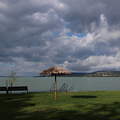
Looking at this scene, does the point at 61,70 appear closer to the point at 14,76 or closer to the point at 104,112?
the point at 104,112

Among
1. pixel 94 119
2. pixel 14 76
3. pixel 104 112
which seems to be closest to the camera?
pixel 94 119

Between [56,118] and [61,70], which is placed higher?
[61,70]

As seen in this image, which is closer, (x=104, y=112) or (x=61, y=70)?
(x=104, y=112)

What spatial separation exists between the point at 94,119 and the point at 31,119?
2.28m

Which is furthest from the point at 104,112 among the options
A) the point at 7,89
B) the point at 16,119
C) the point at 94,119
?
the point at 7,89

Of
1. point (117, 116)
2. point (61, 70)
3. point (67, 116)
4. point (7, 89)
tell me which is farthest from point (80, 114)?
point (7, 89)

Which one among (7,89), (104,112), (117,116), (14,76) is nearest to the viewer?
(117,116)

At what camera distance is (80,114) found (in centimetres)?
1168

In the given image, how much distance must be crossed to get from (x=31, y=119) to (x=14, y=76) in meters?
30.8

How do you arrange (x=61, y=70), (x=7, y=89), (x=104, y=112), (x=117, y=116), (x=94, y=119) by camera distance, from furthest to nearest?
1. (x=7, y=89)
2. (x=61, y=70)
3. (x=104, y=112)
4. (x=117, y=116)
5. (x=94, y=119)

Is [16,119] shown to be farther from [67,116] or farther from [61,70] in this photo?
[61,70]

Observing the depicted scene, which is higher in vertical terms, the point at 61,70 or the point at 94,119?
the point at 61,70

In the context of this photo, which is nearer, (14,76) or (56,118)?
(56,118)

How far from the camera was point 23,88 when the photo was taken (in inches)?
1097
